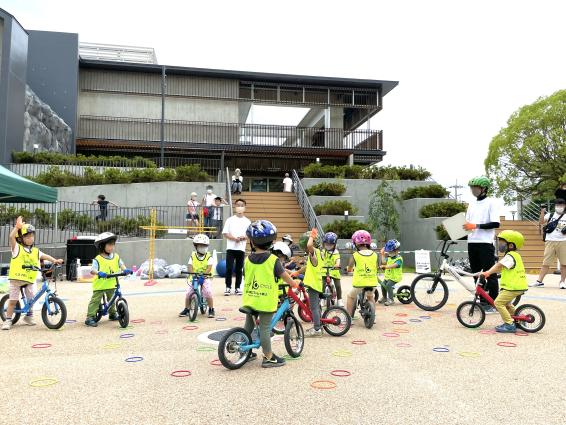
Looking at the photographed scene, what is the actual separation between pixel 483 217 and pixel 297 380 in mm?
4691

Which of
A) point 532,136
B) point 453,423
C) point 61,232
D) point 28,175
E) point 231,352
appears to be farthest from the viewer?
point 532,136

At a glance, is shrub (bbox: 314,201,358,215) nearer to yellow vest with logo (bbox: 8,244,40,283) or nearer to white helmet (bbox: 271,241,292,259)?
white helmet (bbox: 271,241,292,259)

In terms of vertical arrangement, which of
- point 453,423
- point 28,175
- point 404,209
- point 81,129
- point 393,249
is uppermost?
point 81,129

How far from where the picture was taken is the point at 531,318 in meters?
6.46

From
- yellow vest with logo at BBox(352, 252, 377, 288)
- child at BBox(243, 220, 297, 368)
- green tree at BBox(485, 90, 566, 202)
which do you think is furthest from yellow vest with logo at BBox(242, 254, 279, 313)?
green tree at BBox(485, 90, 566, 202)

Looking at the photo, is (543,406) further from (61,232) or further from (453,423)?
(61,232)

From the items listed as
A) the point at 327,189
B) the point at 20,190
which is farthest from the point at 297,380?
the point at 327,189

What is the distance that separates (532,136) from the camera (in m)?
29.2

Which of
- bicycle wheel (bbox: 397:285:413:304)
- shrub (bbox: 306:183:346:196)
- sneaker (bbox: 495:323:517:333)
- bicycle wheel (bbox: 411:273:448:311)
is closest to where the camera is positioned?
sneaker (bbox: 495:323:517:333)

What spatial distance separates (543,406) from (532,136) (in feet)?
96.5

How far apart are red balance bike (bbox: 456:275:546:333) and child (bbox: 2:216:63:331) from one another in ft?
19.1

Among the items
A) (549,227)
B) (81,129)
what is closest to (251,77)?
(81,129)

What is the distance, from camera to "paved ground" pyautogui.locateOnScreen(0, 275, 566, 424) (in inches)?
139

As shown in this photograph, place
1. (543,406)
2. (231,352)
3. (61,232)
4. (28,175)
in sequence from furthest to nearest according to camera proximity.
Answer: (28,175) < (61,232) < (231,352) < (543,406)
